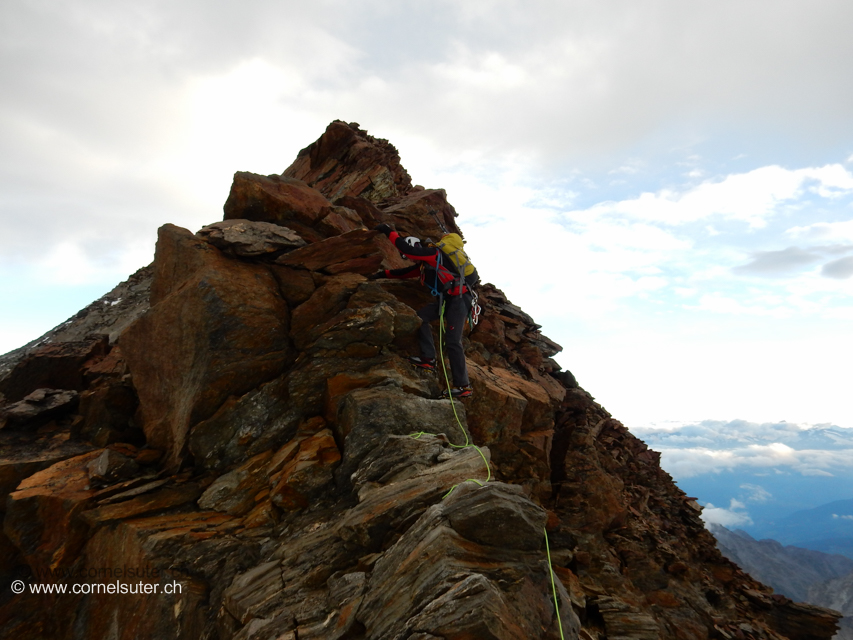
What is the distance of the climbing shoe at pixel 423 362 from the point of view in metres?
12.3

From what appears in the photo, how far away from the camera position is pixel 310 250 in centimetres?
1270

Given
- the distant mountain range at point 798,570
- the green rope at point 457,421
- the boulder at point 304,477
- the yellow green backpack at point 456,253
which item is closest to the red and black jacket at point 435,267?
the yellow green backpack at point 456,253

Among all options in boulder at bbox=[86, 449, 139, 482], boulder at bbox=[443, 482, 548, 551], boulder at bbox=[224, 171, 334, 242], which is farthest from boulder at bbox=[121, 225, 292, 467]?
boulder at bbox=[443, 482, 548, 551]

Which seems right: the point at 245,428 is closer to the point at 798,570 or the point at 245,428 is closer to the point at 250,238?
the point at 250,238

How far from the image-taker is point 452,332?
42.5 feet

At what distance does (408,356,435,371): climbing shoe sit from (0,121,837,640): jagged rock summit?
362 mm

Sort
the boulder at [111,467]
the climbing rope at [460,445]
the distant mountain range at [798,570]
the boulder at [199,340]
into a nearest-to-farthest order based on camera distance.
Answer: the climbing rope at [460,445] < the boulder at [111,467] < the boulder at [199,340] < the distant mountain range at [798,570]

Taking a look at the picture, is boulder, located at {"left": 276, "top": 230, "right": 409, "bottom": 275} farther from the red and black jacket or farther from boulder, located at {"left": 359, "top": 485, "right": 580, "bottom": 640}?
boulder, located at {"left": 359, "top": 485, "right": 580, "bottom": 640}

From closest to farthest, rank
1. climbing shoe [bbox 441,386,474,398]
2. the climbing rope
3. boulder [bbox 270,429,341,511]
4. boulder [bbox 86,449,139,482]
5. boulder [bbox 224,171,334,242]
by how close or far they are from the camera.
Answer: the climbing rope → boulder [bbox 270,429,341,511] → boulder [bbox 86,449,139,482] → climbing shoe [bbox 441,386,474,398] → boulder [bbox 224,171,334,242]

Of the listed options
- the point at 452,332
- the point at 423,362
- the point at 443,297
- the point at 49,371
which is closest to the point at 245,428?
the point at 423,362

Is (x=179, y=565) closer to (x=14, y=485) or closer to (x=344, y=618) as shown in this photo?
(x=344, y=618)

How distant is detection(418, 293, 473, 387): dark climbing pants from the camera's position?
12.6 metres

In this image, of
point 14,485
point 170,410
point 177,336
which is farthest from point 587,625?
point 14,485

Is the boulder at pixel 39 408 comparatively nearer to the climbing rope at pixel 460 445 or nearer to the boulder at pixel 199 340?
the boulder at pixel 199 340
